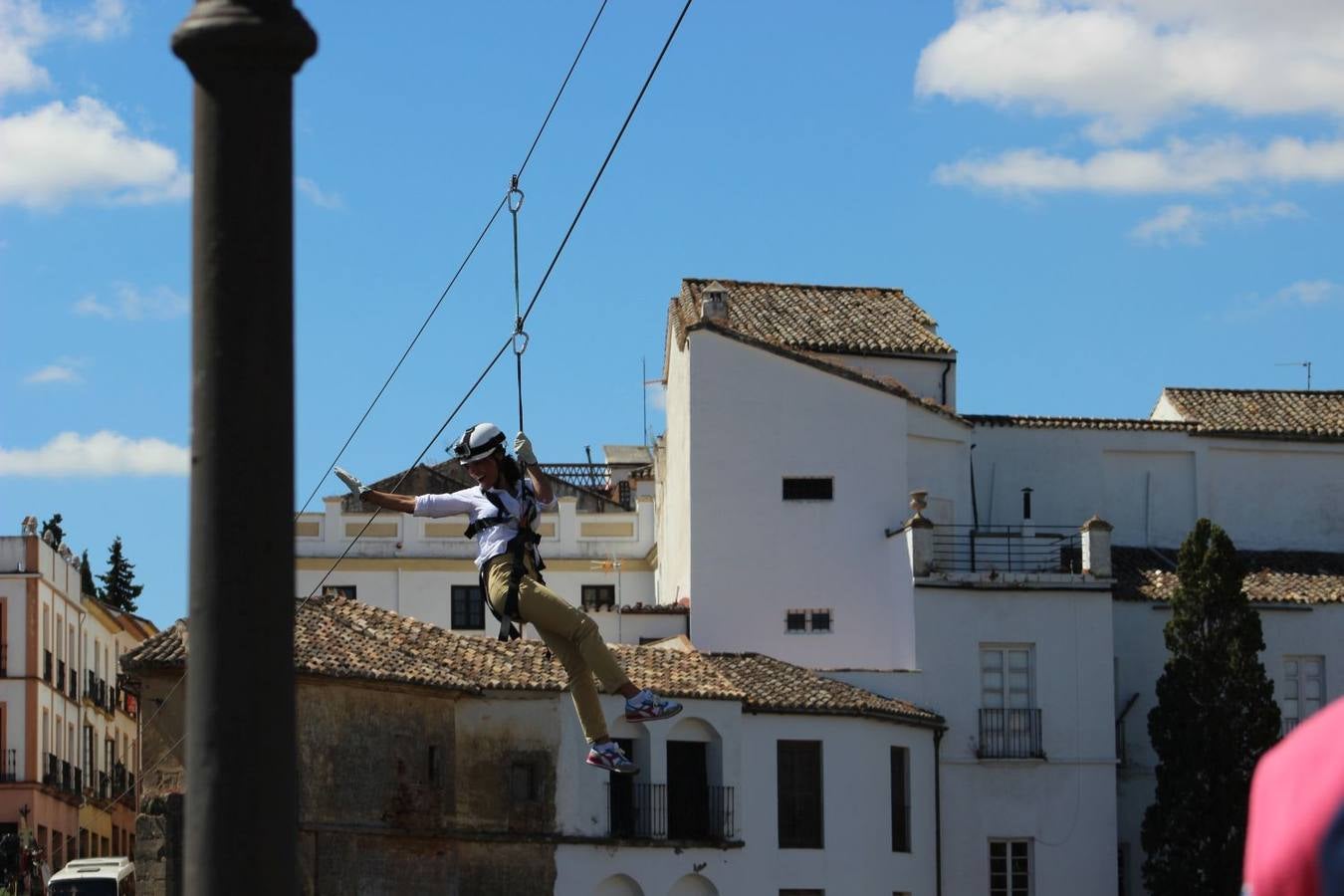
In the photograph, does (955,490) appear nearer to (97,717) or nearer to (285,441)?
(97,717)

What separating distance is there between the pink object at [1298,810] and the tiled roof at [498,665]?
127 ft

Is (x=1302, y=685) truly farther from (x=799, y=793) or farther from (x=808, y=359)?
(x=808, y=359)

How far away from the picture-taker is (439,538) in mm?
58781

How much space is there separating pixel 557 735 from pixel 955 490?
1130 centimetres

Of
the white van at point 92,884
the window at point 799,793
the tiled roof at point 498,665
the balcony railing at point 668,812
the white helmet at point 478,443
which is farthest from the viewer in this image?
the white van at point 92,884

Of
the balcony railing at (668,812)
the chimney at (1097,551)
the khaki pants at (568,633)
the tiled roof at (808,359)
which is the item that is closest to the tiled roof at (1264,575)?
the chimney at (1097,551)

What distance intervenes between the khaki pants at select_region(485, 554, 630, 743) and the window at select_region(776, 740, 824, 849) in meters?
29.5

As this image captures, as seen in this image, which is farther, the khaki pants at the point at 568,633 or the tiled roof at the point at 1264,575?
the tiled roof at the point at 1264,575

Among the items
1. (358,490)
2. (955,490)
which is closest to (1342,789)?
(358,490)

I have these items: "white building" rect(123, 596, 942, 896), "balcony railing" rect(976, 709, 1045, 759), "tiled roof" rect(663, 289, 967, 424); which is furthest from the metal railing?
"white building" rect(123, 596, 942, 896)

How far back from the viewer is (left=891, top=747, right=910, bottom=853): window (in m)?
46.4

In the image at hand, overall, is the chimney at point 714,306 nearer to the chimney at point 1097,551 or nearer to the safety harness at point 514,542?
the chimney at point 1097,551

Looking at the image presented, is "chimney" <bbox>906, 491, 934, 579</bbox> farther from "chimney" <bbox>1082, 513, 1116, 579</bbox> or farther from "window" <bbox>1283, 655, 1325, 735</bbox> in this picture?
"window" <bbox>1283, 655, 1325, 735</bbox>

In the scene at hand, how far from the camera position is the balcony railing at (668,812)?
4456cm
